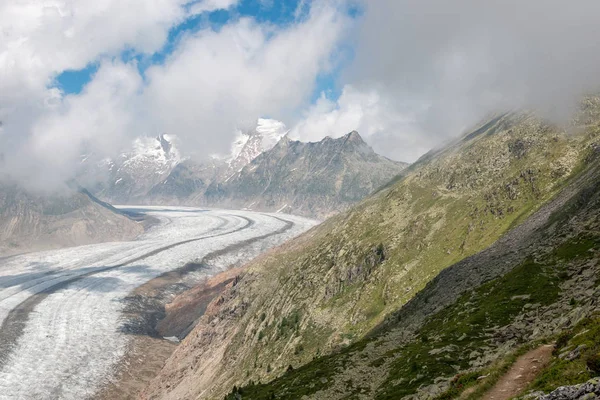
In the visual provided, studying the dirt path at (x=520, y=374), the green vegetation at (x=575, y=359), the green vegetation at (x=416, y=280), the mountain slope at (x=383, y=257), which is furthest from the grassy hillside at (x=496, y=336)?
the mountain slope at (x=383, y=257)

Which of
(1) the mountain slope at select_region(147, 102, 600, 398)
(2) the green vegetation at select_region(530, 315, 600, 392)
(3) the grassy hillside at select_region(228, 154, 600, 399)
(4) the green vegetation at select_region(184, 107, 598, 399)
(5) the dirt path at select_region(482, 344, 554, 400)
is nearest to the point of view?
(2) the green vegetation at select_region(530, 315, 600, 392)

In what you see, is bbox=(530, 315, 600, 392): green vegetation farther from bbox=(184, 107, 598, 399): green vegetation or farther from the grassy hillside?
bbox=(184, 107, 598, 399): green vegetation

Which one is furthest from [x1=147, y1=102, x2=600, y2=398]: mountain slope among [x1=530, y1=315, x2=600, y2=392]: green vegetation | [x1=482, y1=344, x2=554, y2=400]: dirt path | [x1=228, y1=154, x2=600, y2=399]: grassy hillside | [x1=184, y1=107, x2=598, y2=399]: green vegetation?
[x1=530, y1=315, x2=600, y2=392]: green vegetation

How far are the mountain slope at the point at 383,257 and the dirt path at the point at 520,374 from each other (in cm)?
3989

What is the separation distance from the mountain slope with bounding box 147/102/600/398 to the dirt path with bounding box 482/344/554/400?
3989 cm

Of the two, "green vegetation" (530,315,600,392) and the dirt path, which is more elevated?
"green vegetation" (530,315,600,392)

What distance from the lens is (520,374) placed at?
23594 millimetres

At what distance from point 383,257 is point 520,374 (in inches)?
2563

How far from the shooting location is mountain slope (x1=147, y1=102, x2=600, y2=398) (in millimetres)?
74875

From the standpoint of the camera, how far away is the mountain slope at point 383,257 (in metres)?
74.9

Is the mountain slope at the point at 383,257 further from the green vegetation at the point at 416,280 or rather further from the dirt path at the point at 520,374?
the dirt path at the point at 520,374

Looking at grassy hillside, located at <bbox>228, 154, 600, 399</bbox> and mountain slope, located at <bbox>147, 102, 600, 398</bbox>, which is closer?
grassy hillside, located at <bbox>228, 154, 600, 399</bbox>

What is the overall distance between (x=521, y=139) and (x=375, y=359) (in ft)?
263

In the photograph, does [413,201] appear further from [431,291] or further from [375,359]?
[375,359]
